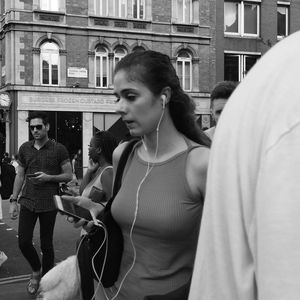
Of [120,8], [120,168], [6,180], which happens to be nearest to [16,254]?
[6,180]

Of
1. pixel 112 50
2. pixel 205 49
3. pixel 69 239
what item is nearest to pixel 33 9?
pixel 112 50

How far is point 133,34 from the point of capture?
24.6m

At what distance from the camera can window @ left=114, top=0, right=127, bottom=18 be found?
2447 cm

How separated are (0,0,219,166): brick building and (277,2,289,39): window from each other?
4.61 m

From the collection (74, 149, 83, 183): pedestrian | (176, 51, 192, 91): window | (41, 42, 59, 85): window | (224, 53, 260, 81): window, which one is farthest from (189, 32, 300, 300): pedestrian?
(224, 53, 260, 81): window

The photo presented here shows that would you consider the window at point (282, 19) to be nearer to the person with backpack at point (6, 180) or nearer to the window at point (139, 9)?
the window at point (139, 9)

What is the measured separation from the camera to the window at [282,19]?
27.7 m

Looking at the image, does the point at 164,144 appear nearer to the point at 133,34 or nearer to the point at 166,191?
the point at 166,191

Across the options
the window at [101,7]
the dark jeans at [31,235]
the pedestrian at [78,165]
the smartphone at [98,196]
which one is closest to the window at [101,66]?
the window at [101,7]

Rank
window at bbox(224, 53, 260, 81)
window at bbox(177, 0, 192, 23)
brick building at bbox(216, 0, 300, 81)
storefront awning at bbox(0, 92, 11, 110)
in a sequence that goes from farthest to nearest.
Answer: window at bbox(224, 53, 260, 81) < brick building at bbox(216, 0, 300, 81) < window at bbox(177, 0, 192, 23) < storefront awning at bbox(0, 92, 11, 110)

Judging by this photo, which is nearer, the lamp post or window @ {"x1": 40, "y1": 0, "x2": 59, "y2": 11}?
the lamp post

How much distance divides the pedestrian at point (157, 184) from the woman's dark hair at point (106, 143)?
225 centimetres

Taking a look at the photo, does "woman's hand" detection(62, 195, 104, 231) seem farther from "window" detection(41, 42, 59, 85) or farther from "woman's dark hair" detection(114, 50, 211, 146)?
"window" detection(41, 42, 59, 85)

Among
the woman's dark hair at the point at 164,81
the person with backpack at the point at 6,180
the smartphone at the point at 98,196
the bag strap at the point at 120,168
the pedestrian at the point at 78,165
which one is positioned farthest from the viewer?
the pedestrian at the point at 78,165
